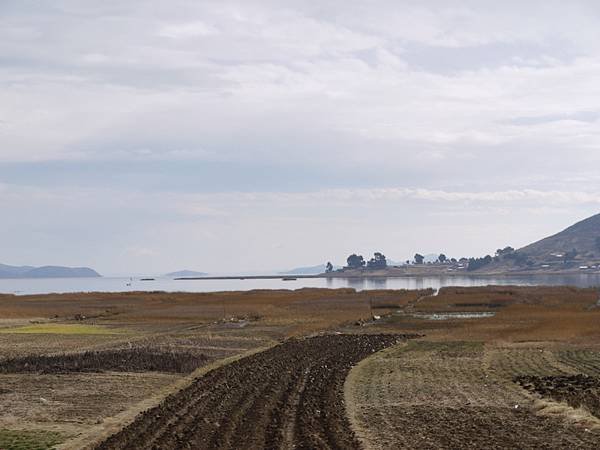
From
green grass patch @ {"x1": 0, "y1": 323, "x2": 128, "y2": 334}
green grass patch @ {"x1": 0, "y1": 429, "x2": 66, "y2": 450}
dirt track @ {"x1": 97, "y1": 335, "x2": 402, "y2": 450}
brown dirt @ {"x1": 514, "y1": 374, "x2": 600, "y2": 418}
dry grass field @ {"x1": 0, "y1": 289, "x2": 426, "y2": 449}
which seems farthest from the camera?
green grass patch @ {"x1": 0, "y1": 323, "x2": 128, "y2": 334}

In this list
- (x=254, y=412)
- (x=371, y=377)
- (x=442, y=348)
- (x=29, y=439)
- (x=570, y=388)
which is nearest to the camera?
(x=29, y=439)

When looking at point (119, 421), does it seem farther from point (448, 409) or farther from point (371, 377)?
point (371, 377)

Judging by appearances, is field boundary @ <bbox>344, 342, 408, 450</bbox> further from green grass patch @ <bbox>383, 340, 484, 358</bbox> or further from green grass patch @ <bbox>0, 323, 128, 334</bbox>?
green grass patch @ <bbox>0, 323, 128, 334</bbox>

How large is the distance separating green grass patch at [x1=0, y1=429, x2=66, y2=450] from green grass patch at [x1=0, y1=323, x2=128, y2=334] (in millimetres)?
38139

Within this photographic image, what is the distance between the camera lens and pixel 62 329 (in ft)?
201

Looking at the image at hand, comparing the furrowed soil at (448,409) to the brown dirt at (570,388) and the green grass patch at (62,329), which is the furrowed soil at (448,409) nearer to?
the brown dirt at (570,388)

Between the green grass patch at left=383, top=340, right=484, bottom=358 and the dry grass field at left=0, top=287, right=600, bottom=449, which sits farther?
the green grass patch at left=383, top=340, right=484, bottom=358

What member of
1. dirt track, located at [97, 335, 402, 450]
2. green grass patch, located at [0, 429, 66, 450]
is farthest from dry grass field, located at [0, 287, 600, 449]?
dirt track, located at [97, 335, 402, 450]

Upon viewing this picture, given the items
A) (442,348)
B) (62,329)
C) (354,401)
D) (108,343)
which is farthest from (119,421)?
(62,329)

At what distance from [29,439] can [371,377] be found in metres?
15.3

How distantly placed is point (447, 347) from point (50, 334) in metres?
28.9

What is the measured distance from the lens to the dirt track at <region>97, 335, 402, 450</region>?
17.9m

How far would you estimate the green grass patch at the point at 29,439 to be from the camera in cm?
1827

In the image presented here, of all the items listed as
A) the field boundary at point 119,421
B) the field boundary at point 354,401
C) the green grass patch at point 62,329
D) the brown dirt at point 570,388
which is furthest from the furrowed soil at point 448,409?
the green grass patch at point 62,329
